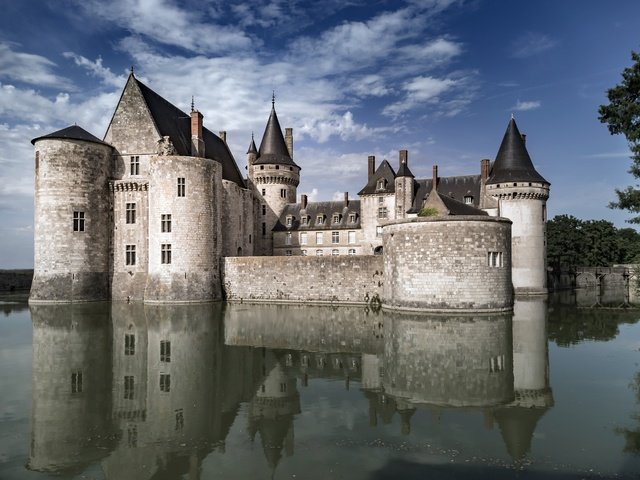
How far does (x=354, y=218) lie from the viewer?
130ft

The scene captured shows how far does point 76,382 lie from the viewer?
1026cm

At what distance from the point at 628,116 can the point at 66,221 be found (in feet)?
85.1

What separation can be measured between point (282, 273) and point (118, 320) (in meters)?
9.41

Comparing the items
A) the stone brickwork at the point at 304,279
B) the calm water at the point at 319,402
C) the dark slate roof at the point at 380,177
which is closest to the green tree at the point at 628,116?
the calm water at the point at 319,402

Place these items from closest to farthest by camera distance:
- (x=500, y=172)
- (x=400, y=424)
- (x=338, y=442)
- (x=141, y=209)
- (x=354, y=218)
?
(x=338, y=442), (x=400, y=424), (x=141, y=209), (x=500, y=172), (x=354, y=218)

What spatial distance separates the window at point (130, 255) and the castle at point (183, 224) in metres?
0.06

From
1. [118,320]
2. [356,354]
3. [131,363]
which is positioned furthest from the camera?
[118,320]

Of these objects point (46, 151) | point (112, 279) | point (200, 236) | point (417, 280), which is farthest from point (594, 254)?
point (46, 151)

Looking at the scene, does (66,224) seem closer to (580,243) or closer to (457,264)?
(457,264)

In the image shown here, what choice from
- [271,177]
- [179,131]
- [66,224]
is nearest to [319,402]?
[66,224]

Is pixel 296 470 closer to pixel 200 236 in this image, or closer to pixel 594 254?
pixel 200 236

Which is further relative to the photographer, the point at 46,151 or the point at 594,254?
the point at 594,254

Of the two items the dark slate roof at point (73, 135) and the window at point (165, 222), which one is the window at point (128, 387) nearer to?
the window at point (165, 222)

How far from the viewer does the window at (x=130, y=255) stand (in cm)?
2788
